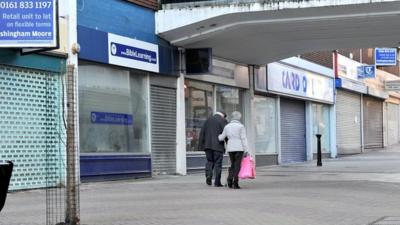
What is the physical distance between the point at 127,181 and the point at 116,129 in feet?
4.41

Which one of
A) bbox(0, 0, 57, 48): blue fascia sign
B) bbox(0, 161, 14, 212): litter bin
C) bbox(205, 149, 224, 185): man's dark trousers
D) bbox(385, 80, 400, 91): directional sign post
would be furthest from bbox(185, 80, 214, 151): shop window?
bbox(385, 80, 400, 91): directional sign post

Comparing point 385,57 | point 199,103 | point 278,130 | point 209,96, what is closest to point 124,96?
point 199,103

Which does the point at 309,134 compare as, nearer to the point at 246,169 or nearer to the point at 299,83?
Answer: the point at 299,83

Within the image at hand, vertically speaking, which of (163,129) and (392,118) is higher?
(392,118)

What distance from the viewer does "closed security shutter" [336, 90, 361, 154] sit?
32438 millimetres

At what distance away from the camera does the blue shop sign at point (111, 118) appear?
50.2 feet

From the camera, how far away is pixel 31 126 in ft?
44.4

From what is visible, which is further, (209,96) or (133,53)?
(209,96)

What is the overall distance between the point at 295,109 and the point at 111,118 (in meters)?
13.6

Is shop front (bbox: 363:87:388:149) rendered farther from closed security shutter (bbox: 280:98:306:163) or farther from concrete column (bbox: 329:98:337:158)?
closed security shutter (bbox: 280:98:306:163)

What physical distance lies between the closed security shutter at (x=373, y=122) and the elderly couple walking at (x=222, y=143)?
928 inches

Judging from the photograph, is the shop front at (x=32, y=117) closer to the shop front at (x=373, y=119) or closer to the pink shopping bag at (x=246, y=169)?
the pink shopping bag at (x=246, y=169)

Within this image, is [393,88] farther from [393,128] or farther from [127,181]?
[127,181]

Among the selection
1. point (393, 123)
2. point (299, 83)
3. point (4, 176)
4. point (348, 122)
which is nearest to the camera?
point (4, 176)
